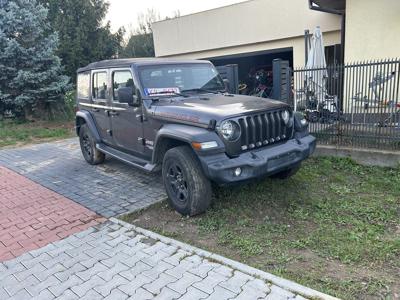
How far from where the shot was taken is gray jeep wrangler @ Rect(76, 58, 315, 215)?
3.99 m

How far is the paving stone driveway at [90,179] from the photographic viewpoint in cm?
514

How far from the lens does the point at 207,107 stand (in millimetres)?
4371

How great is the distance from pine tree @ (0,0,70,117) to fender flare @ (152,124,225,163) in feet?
29.3

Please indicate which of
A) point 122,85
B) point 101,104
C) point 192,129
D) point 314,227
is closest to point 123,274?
point 192,129

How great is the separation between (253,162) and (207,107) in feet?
3.08

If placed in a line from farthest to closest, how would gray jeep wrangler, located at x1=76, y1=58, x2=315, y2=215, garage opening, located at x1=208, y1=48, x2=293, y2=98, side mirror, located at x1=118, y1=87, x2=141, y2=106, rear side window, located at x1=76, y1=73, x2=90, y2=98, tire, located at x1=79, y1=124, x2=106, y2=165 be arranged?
garage opening, located at x1=208, y1=48, x2=293, y2=98
tire, located at x1=79, y1=124, x2=106, y2=165
rear side window, located at x1=76, y1=73, x2=90, y2=98
side mirror, located at x1=118, y1=87, x2=141, y2=106
gray jeep wrangler, located at x1=76, y1=58, x2=315, y2=215

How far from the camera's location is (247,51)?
49.0 ft

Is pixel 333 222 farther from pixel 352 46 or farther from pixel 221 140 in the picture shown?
pixel 352 46

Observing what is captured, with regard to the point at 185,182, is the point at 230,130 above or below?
above

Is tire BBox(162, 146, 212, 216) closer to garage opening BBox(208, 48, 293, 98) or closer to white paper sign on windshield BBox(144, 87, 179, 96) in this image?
white paper sign on windshield BBox(144, 87, 179, 96)

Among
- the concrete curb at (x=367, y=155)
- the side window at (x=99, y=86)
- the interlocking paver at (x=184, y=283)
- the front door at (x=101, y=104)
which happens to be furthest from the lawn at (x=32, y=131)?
the interlocking paver at (x=184, y=283)

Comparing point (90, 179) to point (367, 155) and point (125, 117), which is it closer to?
point (125, 117)

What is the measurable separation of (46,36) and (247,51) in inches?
324

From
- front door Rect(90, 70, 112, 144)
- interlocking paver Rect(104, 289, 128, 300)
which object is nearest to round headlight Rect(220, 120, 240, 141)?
interlocking paver Rect(104, 289, 128, 300)
